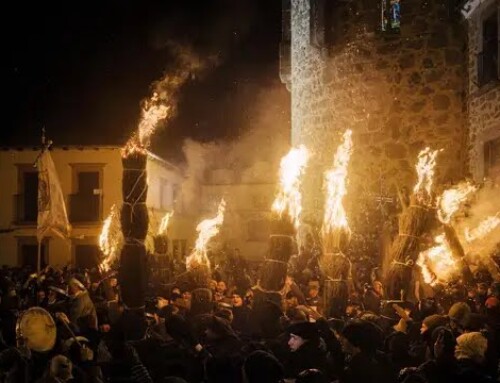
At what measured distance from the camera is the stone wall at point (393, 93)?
1445 cm

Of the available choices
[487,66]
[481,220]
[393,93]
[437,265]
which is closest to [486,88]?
[487,66]

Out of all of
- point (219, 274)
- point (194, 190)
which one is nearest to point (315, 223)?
point (219, 274)

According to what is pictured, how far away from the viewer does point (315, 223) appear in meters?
16.4

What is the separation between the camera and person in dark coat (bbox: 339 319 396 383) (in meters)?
5.12

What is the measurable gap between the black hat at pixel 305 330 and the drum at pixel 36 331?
2.61m

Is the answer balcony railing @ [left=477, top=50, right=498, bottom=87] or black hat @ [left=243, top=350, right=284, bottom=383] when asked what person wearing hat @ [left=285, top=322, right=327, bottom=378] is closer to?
black hat @ [left=243, top=350, right=284, bottom=383]

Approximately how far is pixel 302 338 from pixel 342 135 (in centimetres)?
1046

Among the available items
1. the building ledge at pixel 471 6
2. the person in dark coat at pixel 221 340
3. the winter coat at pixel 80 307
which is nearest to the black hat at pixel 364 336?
the person in dark coat at pixel 221 340

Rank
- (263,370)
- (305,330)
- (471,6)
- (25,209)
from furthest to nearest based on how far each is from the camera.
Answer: (25,209) → (471,6) → (305,330) → (263,370)

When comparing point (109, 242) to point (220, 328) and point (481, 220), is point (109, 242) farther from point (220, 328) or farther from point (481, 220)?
point (220, 328)

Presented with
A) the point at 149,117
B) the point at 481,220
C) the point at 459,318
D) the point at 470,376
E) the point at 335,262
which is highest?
the point at 149,117

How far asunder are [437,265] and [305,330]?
587 cm

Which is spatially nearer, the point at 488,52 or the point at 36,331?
the point at 36,331

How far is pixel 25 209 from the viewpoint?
2489cm
